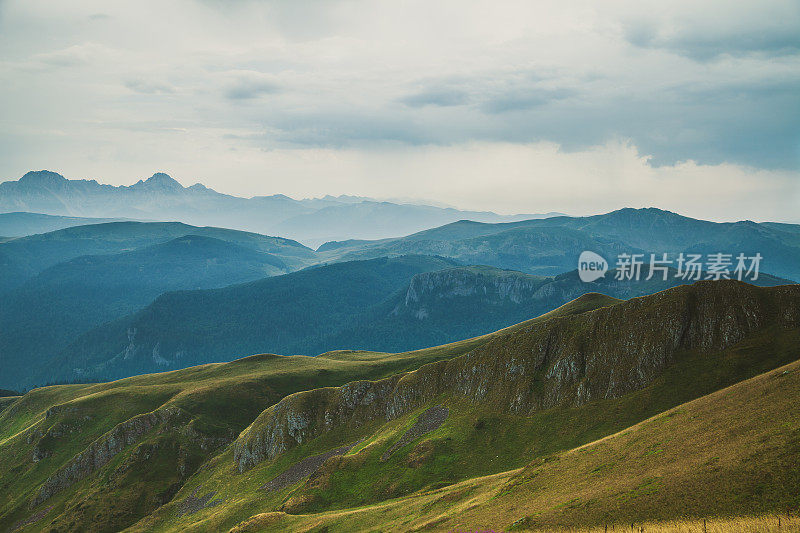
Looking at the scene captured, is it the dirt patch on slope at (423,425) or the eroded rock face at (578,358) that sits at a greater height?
the eroded rock face at (578,358)

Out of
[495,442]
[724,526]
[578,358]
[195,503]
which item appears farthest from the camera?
[195,503]

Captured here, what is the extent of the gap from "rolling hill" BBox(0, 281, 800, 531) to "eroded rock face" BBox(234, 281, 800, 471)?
14.5 inches

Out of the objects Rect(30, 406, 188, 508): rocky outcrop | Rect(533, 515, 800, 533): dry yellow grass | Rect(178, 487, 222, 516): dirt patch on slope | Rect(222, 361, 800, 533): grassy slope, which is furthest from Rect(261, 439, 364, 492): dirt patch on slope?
Rect(533, 515, 800, 533): dry yellow grass

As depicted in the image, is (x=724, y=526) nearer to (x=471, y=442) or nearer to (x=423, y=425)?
(x=471, y=442)

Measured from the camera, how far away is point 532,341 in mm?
119500

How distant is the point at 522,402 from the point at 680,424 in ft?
150

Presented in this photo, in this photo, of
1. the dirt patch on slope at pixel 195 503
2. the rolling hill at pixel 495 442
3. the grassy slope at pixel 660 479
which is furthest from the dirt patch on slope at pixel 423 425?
the dirt patch on slope at pixel 195 503

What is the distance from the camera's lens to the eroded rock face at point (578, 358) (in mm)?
91438

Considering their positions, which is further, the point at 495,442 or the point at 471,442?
the point at 471,442

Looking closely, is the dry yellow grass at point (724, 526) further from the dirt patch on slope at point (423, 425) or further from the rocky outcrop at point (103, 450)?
the rocky outcrop at point (103, 450)

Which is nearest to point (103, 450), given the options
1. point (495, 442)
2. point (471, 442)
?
point (471, 442)

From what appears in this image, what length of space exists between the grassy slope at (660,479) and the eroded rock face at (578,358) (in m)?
25.1

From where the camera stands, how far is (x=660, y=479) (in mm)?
49938

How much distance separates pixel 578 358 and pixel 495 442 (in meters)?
25.1
